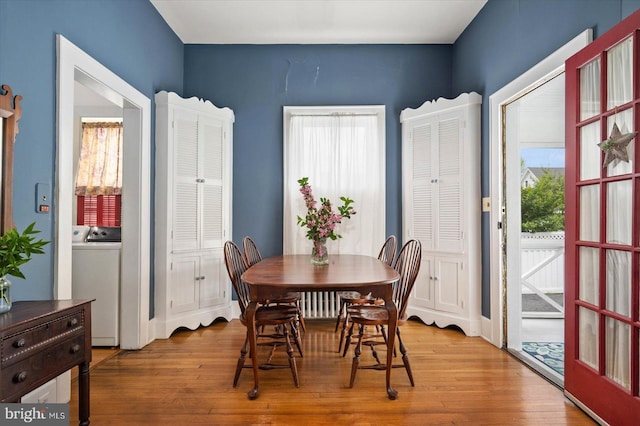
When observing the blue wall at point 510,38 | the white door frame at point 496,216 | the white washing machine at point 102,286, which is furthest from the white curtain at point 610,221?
the white washing machine at point 102,286

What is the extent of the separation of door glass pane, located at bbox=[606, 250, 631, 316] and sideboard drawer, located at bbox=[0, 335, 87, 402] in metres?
2.73

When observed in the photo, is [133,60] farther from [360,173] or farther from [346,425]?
[346,425]

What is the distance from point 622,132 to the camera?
190 centimetres

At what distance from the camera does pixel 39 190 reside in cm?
213

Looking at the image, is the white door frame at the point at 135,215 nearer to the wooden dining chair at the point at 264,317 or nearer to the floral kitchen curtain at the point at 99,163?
the wooden dining chair at the point at 264,317

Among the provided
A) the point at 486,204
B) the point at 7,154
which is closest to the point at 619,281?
the point at 486,204

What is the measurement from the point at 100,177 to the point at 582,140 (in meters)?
4.73

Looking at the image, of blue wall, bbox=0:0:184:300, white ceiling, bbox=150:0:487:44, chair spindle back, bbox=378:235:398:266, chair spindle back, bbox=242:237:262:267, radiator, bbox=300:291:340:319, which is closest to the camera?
blue wall, bbox=0:0:184:300

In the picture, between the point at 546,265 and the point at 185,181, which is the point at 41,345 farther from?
the point at 546,265

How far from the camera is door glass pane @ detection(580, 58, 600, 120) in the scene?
2.08 metres

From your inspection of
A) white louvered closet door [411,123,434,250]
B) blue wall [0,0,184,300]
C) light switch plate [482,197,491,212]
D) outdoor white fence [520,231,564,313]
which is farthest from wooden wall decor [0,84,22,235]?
outdoor white fence [520,231,564,313]

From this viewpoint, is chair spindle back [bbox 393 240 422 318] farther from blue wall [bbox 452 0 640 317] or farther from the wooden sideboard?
the wooden sideboard

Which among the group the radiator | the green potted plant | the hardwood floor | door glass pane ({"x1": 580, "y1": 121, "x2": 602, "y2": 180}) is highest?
door glass pane ({"x1": 580, "y1": 121, "x2": 602, "y2": 180})

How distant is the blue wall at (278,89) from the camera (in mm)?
4316
